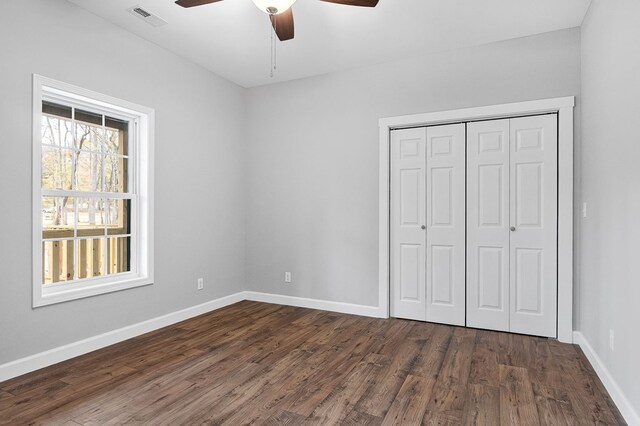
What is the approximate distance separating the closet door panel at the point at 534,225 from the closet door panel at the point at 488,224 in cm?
7

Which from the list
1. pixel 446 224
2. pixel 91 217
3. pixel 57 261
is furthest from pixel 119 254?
pixel 446 224

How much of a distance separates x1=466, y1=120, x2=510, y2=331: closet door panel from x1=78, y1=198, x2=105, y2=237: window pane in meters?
3.59

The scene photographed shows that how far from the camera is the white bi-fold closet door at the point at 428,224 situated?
3.83 m

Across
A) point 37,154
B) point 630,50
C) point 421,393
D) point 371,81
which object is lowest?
point 421,393

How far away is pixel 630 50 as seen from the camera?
2.12 m

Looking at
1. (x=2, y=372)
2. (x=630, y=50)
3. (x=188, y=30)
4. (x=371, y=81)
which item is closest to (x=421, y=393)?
(x=630, y=50)

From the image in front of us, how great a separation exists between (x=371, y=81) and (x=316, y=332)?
111 inches

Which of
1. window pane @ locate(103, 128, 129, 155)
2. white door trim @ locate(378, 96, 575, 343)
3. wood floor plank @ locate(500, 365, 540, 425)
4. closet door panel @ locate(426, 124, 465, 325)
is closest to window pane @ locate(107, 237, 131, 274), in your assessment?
window pane @ locate(103, 128, 129, 155)

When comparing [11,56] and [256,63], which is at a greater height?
[256,63]

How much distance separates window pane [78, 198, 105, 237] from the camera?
10.6 ft

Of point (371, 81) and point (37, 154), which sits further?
point (371, 81)

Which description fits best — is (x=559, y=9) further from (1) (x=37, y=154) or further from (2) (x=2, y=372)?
(2) (x=2, y=372)

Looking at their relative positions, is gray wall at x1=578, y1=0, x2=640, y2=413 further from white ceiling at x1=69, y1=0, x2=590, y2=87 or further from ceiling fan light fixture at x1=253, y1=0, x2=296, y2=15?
ceiling fan light fixture at x1=253, y1=0, x2=296, y2=15

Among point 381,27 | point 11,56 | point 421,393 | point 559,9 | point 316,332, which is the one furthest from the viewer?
point 316,332
